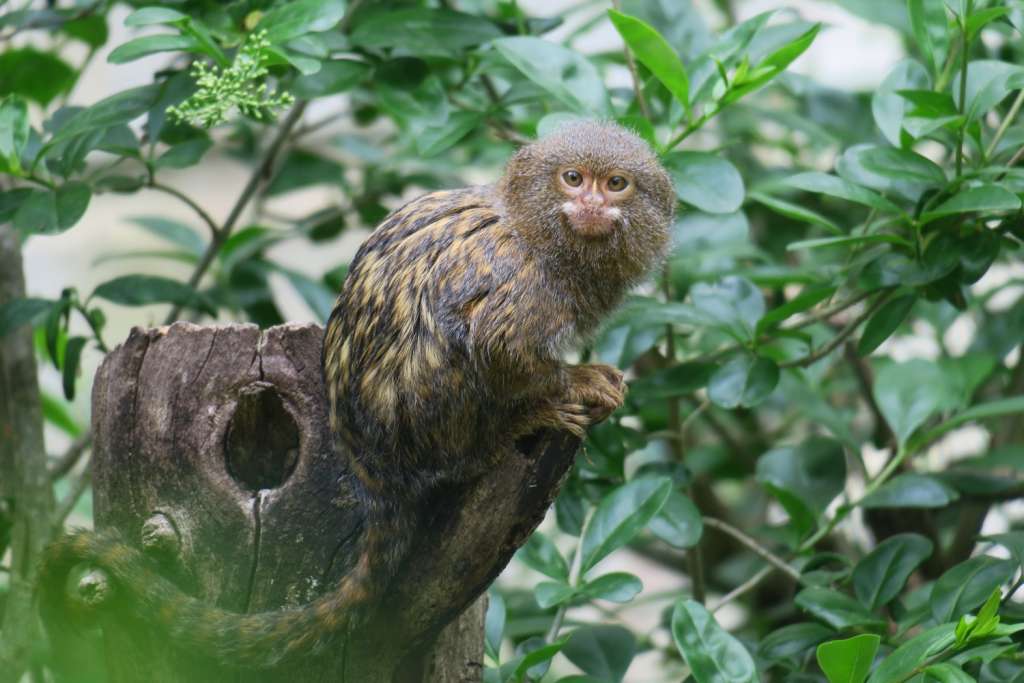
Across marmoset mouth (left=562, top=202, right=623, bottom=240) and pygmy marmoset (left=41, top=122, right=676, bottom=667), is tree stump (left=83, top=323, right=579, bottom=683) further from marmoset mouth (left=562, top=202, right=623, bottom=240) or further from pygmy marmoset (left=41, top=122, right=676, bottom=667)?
marmoset mouth (left=562, top=202, right=623, bottom=240)

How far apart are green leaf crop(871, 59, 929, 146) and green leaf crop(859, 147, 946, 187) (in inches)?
3.9

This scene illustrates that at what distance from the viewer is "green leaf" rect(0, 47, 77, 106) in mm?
3623

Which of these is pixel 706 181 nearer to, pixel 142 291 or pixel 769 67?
pixel 769 67

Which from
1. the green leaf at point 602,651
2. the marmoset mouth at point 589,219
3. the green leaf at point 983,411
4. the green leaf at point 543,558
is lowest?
the green leaf at point 983,411

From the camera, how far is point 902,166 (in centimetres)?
272

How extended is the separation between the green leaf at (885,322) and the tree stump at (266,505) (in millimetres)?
959

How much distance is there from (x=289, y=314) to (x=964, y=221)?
5.89 meters

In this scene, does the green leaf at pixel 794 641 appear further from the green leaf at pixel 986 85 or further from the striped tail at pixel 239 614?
the green leaf at pixel 986 85

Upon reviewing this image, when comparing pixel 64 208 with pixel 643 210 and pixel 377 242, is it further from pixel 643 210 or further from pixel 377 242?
pixel 643 210

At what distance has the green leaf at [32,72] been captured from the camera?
3.62m

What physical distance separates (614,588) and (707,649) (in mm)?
269

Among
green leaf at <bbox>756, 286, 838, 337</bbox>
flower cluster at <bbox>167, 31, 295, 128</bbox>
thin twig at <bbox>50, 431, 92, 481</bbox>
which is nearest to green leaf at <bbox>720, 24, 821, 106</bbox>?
green leaf at <bbox>756, 286, 838, 337</bbox>

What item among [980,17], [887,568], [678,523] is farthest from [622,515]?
[980,17]

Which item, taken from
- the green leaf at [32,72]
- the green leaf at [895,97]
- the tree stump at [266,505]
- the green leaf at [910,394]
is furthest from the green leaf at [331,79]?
the green leaf at [910,394]
